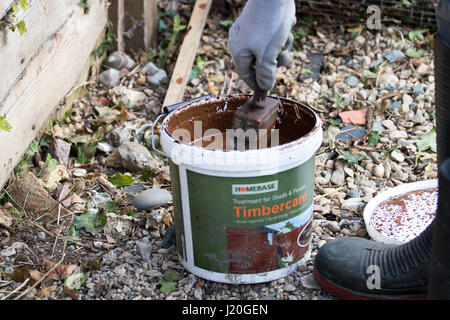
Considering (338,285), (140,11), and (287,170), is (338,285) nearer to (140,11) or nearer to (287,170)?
(287,170)

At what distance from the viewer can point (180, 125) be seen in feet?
6.93

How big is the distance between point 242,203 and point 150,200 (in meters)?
0.64

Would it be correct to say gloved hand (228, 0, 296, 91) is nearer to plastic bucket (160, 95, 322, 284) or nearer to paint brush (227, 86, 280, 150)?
paint brush (227, 86, 280, 150)

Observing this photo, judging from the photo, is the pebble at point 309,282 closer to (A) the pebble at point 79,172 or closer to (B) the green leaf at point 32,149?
(A) the pebble at point 79,172

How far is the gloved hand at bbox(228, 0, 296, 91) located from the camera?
5.87ft

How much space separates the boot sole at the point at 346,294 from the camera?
1854 mm

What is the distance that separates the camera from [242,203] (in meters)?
1.86

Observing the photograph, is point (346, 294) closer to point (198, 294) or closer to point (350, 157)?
point (198, 294)

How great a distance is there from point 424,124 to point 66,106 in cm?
173

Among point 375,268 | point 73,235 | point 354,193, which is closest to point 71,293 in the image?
point 73,235

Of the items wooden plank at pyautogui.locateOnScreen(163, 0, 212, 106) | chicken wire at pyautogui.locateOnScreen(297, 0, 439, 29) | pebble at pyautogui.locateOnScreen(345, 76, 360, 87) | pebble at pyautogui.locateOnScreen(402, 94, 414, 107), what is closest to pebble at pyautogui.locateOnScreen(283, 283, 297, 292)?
wooden plank at pyautogui.locateOnScreen(163, 0, 212, 106)

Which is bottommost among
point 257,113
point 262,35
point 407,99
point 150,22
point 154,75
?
point 407,99

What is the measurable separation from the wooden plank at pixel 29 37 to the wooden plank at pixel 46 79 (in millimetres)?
40

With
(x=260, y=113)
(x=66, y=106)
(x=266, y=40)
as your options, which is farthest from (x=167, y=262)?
(x=66, y=106)
